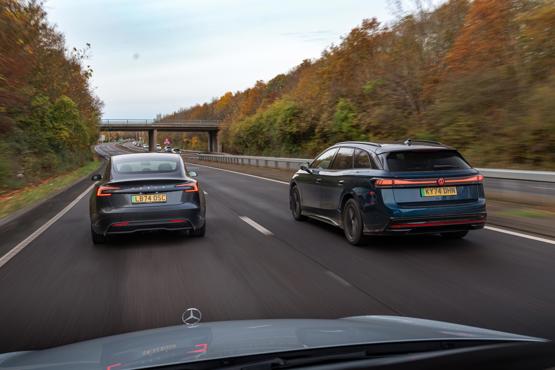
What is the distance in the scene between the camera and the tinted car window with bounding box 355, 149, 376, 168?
8203mm

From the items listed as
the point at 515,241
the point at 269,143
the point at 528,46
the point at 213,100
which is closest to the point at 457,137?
the point at 528,46

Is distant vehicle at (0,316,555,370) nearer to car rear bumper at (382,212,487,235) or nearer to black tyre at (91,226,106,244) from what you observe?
car rear bumper at (382,212,487,235)

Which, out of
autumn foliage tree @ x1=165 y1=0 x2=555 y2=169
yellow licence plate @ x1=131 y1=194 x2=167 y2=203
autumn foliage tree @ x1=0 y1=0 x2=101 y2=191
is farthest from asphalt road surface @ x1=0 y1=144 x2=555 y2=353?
autumn foliage tree @ x1=165 y1=0 x2=555 y2=169

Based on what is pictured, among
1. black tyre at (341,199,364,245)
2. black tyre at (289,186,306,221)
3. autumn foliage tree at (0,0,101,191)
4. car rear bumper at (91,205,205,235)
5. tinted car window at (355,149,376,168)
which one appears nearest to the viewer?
black tyre at (341,199,364,245)

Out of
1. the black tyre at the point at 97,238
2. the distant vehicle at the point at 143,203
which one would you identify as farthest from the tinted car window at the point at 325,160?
the black tyre at the point at 97,238

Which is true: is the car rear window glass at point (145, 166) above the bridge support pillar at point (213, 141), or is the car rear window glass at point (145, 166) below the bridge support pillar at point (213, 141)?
above

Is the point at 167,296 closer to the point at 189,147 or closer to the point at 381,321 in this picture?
the point at 381,321

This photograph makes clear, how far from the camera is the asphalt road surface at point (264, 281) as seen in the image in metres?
4.76

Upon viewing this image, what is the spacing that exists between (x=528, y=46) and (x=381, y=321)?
745 inches

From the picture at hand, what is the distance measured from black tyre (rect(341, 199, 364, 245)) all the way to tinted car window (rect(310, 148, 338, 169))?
136 cm

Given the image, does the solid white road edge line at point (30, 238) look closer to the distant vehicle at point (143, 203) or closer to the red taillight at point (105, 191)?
the distant vehicle at point (143, 203)

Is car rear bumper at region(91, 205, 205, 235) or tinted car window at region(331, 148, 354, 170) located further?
tinted car window at region(331, 148, 354, 170)

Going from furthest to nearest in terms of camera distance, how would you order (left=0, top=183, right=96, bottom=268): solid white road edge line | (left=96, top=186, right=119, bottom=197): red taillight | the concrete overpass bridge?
1. the concrete overpass bridge
2. (left=96, top=186, right=119, bottom=197): red taillight
3. (left=0, top=183, right=96, bottom=268): solid white road edge line

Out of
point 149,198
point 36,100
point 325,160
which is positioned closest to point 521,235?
point 325,160
